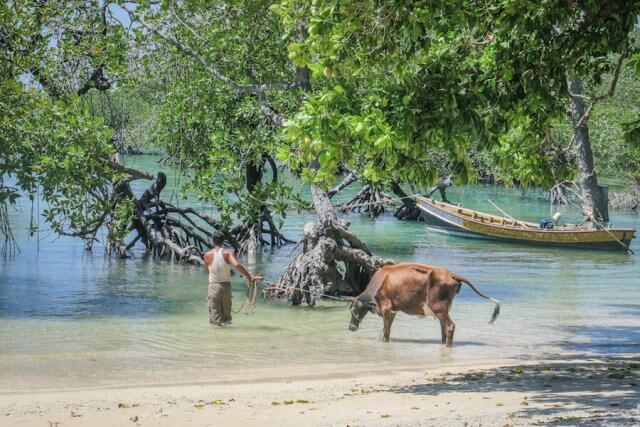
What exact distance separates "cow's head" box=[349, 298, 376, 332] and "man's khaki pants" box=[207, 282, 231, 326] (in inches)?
73.7

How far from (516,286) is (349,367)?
10.2 meters

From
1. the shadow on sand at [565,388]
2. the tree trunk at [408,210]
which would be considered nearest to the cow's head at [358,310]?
the shadow on sand at [565,388]

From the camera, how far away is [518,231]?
1203 inches

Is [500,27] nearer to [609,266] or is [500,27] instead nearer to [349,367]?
[349,367]

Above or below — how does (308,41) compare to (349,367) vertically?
above

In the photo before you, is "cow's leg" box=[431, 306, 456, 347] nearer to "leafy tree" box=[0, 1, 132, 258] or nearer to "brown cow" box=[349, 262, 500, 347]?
"brown cow" box=[349, 262, 500, 347]

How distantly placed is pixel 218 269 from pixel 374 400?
5.58 m

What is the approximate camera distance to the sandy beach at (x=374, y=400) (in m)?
8.30

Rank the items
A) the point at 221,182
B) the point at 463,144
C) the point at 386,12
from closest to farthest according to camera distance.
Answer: the point at 463,144 < the point at 386,12 < the point at 221,182

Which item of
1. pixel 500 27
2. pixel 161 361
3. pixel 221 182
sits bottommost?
pixel 161 361

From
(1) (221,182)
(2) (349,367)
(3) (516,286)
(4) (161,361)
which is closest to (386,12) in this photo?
(2) (349,367)

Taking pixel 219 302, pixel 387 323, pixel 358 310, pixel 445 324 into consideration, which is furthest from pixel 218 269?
pixel 445 324

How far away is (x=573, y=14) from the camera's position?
1059 cm

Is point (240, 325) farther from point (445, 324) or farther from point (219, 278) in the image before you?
point (445, 324)
